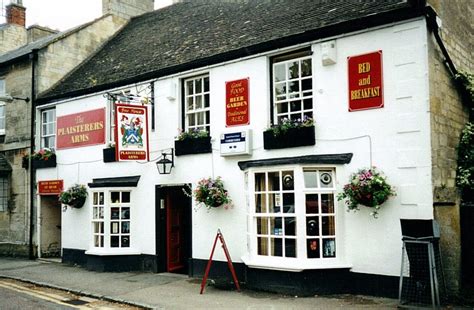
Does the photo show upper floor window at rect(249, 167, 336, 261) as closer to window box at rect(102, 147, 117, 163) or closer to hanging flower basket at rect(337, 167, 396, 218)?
hanging flower basket at rect(337, 167, 396, 218)

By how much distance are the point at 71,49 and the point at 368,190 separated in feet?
44.1

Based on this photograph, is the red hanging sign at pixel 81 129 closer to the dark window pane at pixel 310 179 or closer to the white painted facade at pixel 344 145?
the white painted facade at pixel 344 145

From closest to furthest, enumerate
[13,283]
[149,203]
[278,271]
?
1. [278,271]
2. [13,283]
3. [149,203]

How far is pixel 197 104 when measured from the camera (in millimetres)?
12594

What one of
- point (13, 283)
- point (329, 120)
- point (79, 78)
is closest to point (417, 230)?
point (329, 120)

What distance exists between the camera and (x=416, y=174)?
8641 millimetres

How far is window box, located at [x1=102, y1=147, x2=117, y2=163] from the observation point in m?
14.1

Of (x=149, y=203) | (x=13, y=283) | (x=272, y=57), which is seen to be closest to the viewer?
(x=272, y=57)

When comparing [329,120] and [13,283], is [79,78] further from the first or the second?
[329,120]

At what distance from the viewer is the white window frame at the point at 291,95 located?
34.1 feet

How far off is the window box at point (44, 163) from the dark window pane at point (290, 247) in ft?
32.1

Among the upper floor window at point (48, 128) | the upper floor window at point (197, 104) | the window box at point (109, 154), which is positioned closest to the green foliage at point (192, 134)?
the upper floor window at point (197, 104)

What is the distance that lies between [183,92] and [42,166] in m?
6.86

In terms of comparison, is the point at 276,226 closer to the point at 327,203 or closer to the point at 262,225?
the point at 262,225
